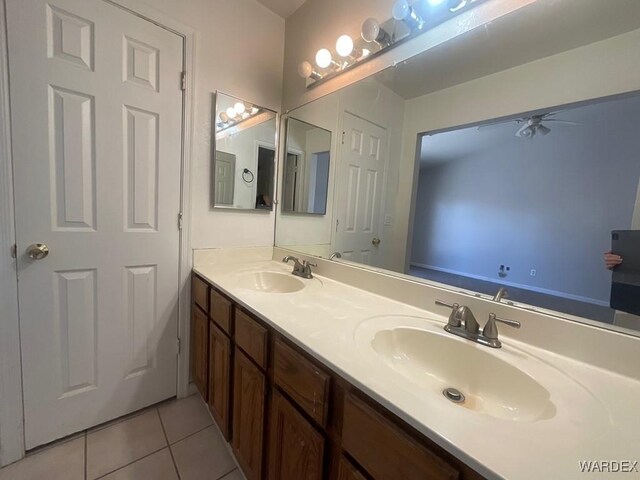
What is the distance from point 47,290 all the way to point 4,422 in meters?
0.57

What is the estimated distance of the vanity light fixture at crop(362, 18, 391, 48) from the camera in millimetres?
→ 1194

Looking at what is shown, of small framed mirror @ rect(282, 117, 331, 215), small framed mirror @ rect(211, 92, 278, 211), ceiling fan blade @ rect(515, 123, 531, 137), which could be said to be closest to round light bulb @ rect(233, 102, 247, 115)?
small framed mirror @ rect(211, 92, 278, 211)

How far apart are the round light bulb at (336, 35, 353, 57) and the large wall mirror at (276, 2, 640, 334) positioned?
0.52 feet

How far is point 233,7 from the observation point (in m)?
1.55

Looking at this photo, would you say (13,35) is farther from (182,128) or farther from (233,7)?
(233,7)

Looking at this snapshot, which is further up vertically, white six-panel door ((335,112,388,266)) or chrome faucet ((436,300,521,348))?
white six-panel door ((335,112,388,266))

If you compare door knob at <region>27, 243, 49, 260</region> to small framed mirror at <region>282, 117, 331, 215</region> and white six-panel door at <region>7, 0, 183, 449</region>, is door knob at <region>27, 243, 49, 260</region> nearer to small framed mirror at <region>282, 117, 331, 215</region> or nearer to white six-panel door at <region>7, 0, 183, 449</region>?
white six-panel door at <region>7, 0, 183, 449</region>

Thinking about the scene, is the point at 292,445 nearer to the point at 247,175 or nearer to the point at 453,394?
the point at 453,394

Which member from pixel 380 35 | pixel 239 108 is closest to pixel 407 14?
pixel 380 35

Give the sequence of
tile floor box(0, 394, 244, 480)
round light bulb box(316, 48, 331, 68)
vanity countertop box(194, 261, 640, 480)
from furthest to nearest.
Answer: round light bulb box(316, 48, 331, 68), tile floor box(0, 394, 244, 480), vanity countertop box(194, 261, 640, 480)

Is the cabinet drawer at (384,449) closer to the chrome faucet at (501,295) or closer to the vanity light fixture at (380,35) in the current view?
the chrome faucet at (501,295)

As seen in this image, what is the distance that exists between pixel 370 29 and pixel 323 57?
0.33m

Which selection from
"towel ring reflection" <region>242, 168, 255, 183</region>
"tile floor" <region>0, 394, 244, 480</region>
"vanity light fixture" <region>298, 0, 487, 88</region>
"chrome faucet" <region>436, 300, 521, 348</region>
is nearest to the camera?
"chrome faucet" <region>436, 300, 521, 348</region>

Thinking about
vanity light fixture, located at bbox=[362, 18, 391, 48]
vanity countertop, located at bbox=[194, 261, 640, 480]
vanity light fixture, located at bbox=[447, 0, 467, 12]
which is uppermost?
vanity light fixture, located at bbox=[362, 18, 391, 48]
